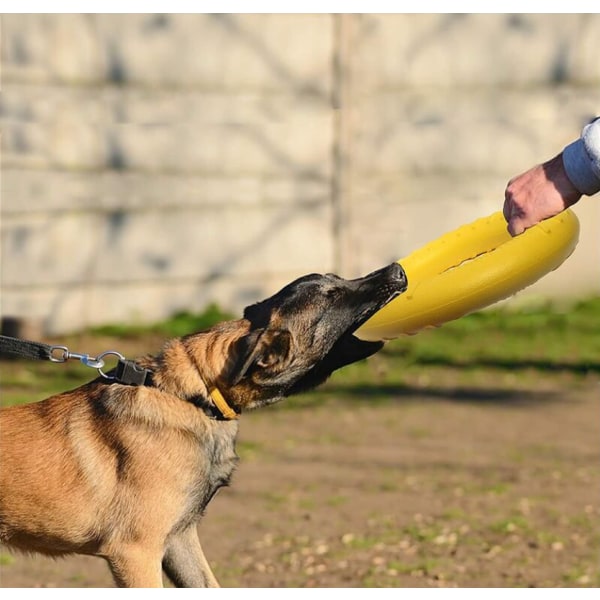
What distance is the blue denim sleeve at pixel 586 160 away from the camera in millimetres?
3900

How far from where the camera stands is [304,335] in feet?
16.7

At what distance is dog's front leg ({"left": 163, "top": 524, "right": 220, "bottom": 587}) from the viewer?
5.10 meters

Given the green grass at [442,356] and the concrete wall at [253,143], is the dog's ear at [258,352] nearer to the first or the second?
the green grass at [442,356]

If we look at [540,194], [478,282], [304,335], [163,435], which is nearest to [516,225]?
[540,194]

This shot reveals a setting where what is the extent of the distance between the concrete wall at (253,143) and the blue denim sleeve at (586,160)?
768cm

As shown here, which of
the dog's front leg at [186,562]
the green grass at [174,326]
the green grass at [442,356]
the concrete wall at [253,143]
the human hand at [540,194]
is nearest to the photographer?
the human hand at [540,194]

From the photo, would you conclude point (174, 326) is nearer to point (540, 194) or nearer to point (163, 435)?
point (163, 435)

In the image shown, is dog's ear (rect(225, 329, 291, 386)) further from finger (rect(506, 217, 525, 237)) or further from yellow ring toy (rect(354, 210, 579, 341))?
finger (rect(506, 217, 525, 237))

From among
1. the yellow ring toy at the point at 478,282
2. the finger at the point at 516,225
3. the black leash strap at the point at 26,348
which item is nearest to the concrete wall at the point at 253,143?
the black leash strap at the point at 26,348

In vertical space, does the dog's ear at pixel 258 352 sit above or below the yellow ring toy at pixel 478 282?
below

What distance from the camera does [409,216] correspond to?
39.2 feet

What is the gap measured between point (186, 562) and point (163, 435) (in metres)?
0.63

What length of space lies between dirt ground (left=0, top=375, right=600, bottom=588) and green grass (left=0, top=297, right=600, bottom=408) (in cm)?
18

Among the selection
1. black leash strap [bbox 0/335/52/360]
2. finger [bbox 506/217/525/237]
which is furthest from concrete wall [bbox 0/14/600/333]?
finger [bbox 506/217/525/237]
